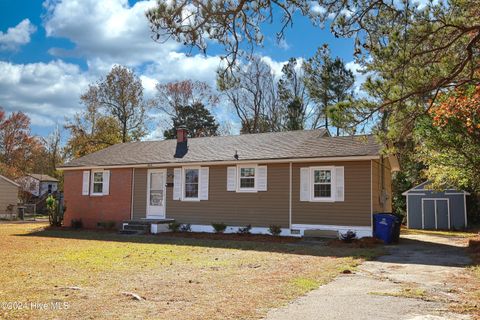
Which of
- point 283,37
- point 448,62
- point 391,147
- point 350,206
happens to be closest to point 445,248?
point 350,206

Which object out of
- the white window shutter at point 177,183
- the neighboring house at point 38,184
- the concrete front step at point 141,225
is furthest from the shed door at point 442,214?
the neighboring house at point 38,184

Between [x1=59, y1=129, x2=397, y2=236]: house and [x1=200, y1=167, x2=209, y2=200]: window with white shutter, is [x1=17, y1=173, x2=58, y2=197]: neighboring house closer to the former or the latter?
[x1=59, y1=129, x2=397, y2=236]: house

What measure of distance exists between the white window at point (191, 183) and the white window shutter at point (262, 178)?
9.48 feet

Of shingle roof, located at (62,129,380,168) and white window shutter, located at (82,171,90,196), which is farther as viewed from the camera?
white window shutter, located at (82,171,90,196)

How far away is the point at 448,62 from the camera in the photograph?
26.8ft

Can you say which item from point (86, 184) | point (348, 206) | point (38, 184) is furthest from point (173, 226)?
point (38, 184)

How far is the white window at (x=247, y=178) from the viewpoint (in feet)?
58.6

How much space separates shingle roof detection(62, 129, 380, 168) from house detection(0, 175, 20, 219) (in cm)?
1267

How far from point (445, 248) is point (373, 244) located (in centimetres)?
233

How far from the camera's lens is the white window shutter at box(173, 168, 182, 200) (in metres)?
19.4

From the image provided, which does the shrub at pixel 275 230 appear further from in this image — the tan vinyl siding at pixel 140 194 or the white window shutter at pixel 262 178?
the tan vinyl siding at pixel 140 194

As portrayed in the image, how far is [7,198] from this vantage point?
107 ft

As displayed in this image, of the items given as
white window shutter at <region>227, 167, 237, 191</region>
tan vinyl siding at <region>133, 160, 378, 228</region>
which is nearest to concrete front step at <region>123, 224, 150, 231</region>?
tan vinyl siding at <region>133, 160, 378, 228</region>

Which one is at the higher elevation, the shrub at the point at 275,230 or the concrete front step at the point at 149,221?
the concrete front step at the point at 149,221
